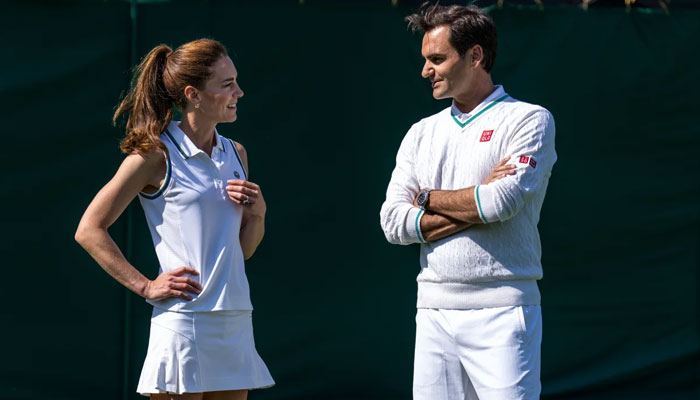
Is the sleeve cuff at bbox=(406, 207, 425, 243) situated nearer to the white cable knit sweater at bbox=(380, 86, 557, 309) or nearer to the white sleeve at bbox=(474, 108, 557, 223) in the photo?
the white cable knit sweater at bbox=(380, 86, 557, 309)

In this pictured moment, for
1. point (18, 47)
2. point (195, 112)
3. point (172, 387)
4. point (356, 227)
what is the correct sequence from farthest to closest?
point (356, 227) → point (18, 47) → point (195, 112) → point (172, 387)

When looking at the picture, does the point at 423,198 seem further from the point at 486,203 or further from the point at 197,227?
the point at 197,227

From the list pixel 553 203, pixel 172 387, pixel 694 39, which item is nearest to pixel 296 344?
pixel 553 203

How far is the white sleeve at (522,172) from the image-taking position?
3.16 meters

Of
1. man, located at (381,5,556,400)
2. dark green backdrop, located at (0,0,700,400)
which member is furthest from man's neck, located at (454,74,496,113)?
dark green backdrop, located at (0,0,700,400)

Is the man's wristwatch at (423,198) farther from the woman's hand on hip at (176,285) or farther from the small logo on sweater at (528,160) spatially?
the woman's hand on hip at (176,285)

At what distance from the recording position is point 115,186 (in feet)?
10.1

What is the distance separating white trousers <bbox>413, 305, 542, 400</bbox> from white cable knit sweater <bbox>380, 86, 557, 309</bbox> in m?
0.04

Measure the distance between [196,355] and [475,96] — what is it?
1289 millimetres

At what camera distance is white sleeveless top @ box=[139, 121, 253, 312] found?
308cm

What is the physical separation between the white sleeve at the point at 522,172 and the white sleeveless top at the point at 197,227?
31.7 inches

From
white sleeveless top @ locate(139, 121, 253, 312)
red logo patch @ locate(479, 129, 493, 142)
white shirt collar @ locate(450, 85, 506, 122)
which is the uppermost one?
white shirt collar @ locate(450, 85, 506, 122)

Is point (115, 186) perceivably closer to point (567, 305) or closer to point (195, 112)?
point (195, 112)

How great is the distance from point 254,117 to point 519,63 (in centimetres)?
149
